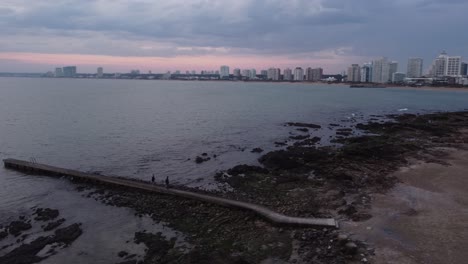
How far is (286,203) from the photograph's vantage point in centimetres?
1847

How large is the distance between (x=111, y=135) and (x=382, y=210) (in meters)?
32.2

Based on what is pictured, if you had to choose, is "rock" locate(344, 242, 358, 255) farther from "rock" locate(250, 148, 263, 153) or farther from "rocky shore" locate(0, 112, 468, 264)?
"rock" locate(250, 148, 263, 153)

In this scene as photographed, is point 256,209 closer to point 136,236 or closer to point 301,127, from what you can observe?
point 136,236

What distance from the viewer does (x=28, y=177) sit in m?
24.8

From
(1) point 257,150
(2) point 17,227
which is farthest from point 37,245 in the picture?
(1) point 257,150

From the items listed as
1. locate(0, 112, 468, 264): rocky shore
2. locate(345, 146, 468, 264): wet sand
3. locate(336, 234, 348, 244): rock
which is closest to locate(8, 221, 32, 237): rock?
locate(0, 112, 468, 264): rocky shore

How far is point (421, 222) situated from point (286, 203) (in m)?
6.10

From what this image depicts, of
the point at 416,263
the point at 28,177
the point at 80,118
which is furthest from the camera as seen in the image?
the point at 80,118

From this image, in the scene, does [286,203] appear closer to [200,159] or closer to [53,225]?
[53,225]

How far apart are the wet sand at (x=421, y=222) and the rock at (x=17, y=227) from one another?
14265 mm

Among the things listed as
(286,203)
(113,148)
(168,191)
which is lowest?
(113,148)

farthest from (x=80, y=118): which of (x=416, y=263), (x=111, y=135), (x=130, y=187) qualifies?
(x=416, y=263)

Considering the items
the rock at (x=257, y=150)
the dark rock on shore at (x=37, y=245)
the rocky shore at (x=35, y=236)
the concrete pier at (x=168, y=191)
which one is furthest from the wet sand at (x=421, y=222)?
the rock at (x=257, y=150)

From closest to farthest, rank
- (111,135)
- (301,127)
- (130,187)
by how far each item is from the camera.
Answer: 1. (130,187)
2. (111,135)
3. (301,127)
